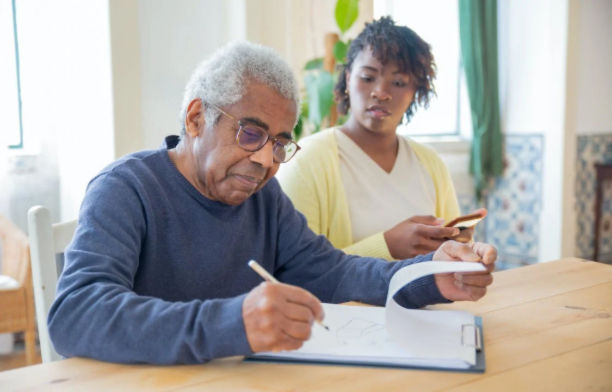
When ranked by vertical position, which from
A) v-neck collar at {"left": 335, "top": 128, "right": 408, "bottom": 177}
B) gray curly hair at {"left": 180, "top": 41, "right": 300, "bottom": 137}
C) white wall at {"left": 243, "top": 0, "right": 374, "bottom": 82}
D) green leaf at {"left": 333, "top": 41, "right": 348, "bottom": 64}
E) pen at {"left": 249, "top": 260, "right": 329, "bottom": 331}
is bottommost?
pen at {"left": 249, "top": 260, "right": 329, "bottom": 331}

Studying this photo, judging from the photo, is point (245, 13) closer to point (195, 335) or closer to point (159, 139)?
point (159, 139)

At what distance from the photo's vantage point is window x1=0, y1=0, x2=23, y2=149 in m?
2.95

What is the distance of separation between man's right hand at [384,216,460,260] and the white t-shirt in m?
0.27

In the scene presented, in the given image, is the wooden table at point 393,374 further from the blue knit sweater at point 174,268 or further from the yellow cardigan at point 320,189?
the yellow cardigan at point 320,189

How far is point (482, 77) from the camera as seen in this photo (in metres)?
5.02

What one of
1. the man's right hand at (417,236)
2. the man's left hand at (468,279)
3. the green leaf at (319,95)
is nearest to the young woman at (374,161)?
the man's right hand at (417,236)

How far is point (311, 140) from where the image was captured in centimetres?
219

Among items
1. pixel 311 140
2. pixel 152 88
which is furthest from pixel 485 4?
pixel 311 140

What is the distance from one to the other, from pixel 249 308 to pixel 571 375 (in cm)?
51

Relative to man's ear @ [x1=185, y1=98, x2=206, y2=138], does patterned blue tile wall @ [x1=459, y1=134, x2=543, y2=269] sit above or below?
below

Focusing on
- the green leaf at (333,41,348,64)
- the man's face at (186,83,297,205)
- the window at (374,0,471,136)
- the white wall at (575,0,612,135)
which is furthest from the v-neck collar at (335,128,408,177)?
the white wall at (575,0,612,135)

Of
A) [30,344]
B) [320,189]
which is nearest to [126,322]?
[320,189]

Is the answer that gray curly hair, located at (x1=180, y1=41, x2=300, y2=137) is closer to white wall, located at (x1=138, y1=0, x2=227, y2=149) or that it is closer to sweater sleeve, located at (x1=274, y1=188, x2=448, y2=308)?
sweater sleeve, located at (x1=274, y1=188, x2=448, y2=308)

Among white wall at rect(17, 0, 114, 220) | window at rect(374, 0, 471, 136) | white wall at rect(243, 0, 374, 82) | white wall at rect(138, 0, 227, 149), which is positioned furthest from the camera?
window at rect(374, 0, 471, 136)
